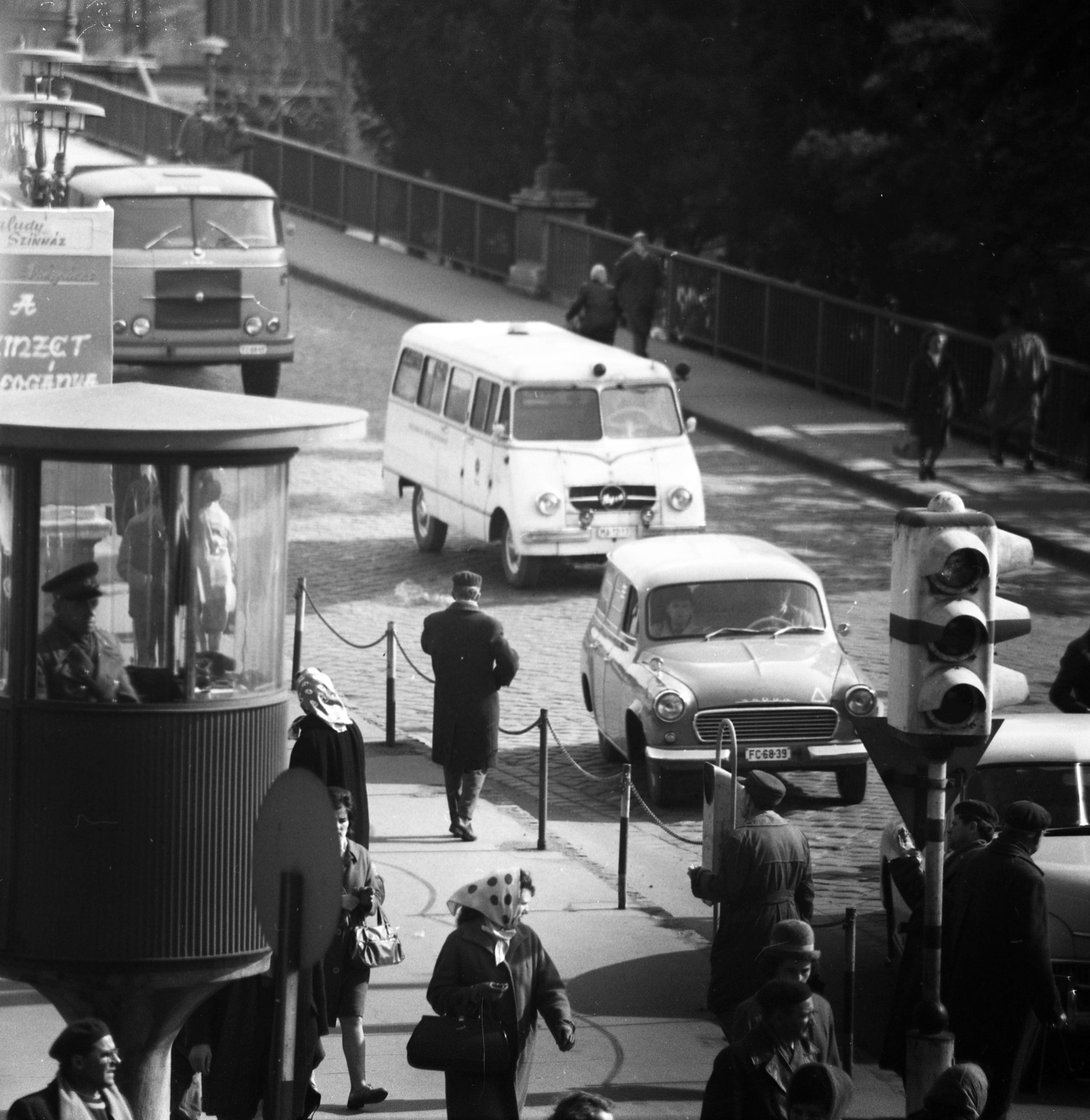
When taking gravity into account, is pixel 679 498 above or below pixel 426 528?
above

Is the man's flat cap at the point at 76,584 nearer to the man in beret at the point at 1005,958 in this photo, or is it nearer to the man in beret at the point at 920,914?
the man in beret at the point at 920,914

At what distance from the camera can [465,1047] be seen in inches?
304

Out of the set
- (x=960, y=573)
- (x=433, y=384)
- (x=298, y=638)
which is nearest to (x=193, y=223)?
(x=433, y=384)

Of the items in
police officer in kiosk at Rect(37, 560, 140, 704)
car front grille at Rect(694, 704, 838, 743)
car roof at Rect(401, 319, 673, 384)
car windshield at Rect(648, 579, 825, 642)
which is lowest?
car front grille at Rect(694, 704, 838, 743)

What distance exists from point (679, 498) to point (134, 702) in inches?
542

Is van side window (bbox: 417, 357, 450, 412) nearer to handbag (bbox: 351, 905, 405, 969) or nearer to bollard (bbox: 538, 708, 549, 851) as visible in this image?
bollard (bbox: 538, 708, 549, 851)

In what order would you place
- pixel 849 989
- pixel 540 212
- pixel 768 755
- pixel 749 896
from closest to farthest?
pixel 749 896, pixel 849 989, pixel 768 755, pixel 540 212

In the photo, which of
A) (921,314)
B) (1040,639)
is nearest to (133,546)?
(1040,639)

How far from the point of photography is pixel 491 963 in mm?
7797

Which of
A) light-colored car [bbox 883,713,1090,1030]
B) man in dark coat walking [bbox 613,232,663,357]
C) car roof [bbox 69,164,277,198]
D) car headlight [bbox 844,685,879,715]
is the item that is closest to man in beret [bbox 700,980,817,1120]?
light-colored car [bbox 883,713,1090,1030]

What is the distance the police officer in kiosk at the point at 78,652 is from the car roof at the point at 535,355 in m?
13.7

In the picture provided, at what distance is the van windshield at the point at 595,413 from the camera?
2128 centimetres

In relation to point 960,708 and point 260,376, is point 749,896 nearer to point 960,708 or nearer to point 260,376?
point 960,708

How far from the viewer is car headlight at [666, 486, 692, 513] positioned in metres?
21.2
